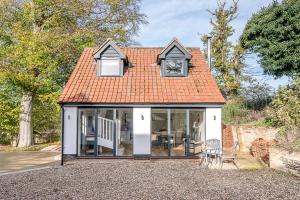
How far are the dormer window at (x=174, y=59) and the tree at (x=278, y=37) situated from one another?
673 cm

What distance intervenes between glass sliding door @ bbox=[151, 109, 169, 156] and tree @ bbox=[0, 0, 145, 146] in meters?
9.12

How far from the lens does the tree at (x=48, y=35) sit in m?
22.6

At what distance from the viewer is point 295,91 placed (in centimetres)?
1945

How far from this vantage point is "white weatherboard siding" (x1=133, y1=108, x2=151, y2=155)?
17.4 meters

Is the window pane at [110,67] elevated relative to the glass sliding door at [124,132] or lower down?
elevated

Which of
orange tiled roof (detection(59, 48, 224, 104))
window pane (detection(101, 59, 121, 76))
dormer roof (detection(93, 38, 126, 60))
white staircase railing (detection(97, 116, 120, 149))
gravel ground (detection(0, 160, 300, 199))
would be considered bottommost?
gravel ground (detection(0, 160, 300, 199))

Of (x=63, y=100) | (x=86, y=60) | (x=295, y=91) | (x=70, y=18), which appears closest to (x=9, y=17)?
(x=70, y=18)

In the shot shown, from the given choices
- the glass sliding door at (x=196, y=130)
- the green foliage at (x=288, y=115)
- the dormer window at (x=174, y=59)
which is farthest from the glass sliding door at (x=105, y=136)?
the green foliage at (x=288, y=115)

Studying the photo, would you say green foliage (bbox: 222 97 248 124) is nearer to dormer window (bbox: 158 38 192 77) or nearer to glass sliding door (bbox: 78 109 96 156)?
dormer window (bbox: 158 38 192 77)

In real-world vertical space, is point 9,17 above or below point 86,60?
above

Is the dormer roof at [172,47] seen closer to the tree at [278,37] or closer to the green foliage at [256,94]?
the tree at [278,37]

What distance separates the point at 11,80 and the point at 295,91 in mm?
18517

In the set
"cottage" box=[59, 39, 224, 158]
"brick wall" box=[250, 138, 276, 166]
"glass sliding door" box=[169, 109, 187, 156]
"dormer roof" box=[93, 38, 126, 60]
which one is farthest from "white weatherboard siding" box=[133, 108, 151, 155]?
"brick wall" box=[250, 138, 276, 166]

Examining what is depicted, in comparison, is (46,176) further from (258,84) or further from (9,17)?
(258,84)
